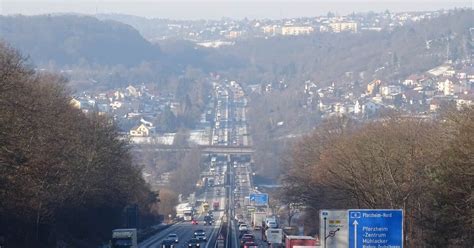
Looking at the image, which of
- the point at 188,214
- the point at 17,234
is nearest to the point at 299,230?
the point at 17,234

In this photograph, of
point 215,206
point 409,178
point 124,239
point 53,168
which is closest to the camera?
point 53,168

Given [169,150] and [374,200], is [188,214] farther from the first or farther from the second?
[374,200]

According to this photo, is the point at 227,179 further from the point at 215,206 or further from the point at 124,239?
the point at 124,239

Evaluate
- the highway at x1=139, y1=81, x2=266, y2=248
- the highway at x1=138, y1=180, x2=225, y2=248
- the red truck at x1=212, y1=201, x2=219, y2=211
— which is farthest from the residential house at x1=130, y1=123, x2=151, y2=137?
the red truck at x1=212, y1=201, x2=219, y2=211

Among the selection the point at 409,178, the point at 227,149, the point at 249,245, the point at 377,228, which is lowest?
the point at 227,149

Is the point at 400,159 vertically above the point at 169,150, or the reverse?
the point at 400,159

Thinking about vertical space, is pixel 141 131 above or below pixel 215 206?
above

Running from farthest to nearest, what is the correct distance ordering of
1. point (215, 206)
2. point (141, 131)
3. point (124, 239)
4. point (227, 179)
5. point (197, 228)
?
1. point (141, 131)
2. point (227, 179)
3. point (215, 206)
4. point (197, 228)
5. point (124, 239)

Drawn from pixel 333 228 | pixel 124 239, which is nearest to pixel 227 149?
pixel 124 239
